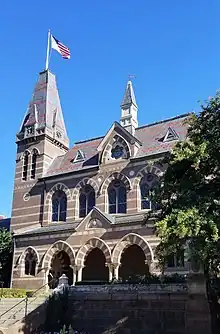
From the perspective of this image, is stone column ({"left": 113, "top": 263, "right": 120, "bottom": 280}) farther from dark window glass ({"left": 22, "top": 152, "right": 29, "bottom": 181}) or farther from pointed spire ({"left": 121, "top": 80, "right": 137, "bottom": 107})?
pointed spire ({"left": 121, "top": 80, "right": 137, "bottom": 107})

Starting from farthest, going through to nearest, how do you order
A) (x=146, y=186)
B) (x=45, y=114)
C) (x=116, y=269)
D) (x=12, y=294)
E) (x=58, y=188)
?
(x=45, y=114) < (x=58, y=188) < (x=146, y=186) < (x=116, y=269) < (x=12, y=294)

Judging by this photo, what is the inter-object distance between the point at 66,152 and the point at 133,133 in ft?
26.6

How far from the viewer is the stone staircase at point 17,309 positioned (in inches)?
873

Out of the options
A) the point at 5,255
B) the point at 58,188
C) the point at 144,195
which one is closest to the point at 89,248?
the point at 144,195

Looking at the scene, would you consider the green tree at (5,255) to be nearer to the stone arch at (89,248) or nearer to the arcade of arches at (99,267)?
the arcade of arches at (99,267)

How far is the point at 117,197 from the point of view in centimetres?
3266

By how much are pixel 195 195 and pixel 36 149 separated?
25.4 m

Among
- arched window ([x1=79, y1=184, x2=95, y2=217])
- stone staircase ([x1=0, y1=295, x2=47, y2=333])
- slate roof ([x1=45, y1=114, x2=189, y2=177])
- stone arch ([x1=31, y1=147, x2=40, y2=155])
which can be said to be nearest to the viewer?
stone staircase ([x1=0, y1=295, x2=47, y2=333])

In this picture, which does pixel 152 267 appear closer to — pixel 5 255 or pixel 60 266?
pixel 60 266

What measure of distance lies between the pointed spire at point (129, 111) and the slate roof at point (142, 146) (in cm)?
78

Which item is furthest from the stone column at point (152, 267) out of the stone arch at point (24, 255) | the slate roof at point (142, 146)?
the stone arch at point (24, 255)

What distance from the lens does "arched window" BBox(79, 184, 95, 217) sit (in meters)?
33.9

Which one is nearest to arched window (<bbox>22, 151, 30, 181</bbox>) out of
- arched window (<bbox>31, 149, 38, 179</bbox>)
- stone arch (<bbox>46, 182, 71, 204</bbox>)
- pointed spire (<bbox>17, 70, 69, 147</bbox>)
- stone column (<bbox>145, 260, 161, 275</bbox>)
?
arched window (<bbox>31, 149, 38, 179</bbox>)

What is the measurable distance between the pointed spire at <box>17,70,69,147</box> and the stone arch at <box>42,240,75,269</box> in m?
12.0
